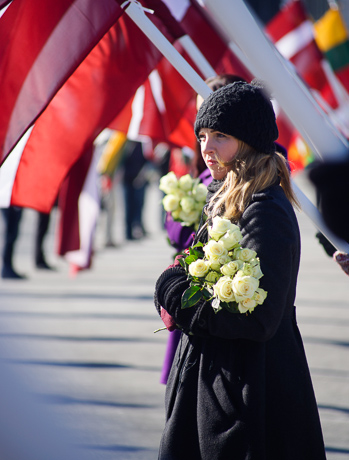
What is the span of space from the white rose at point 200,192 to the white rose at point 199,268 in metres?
1.29

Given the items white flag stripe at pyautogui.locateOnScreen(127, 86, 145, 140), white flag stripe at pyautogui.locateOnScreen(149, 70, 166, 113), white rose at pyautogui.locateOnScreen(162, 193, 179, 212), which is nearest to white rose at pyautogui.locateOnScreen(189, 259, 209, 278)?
white rose at pyautogui.locateOnScreen(162, 193, 179, 212)

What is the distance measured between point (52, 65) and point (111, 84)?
2.70 ft

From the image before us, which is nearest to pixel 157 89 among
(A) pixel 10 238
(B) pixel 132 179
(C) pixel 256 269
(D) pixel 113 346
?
(D) pixel 113 346

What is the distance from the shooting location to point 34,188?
4230 millimetres

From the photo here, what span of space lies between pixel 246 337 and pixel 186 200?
149cm

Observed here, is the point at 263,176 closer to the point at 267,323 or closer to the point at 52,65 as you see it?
the point at 267,323

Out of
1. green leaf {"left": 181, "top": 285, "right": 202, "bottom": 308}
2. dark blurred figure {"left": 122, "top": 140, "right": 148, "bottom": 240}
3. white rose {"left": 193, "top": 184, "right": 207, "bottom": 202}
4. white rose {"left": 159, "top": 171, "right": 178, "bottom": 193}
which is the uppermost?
green leaf {"left": 181, "top": 285, "right": 202, "bottom": 308}

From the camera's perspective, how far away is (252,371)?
2.29 metres

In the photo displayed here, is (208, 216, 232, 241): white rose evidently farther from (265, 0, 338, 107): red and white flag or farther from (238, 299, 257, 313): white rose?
(265, 0, 338, 107): red and white flag

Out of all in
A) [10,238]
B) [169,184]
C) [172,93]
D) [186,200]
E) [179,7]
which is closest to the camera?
[186,200]

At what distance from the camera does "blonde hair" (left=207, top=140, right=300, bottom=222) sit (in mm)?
2361

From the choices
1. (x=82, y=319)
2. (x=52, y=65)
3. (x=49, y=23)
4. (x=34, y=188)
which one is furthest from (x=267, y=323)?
(x=82, y=319)

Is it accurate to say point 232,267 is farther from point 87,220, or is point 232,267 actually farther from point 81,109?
point 87,220

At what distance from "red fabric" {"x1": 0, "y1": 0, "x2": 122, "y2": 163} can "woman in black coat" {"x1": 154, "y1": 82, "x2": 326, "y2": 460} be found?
43.0 inches
